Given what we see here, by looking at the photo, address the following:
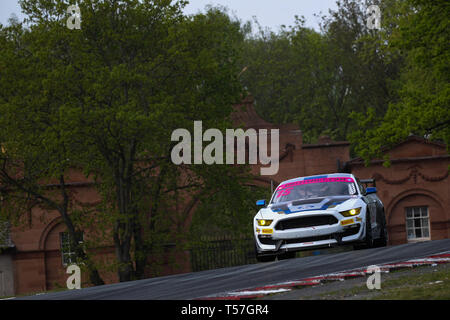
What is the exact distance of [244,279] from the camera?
36.9 ft

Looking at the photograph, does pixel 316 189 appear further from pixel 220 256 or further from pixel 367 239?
pixel 220 256

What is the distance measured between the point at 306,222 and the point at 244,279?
379 centimetres

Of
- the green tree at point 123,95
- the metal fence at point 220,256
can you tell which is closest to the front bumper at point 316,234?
the green tree at point 123,95

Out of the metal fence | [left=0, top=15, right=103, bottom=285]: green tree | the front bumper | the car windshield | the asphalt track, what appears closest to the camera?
the asphalt track

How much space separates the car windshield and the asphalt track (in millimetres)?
1988

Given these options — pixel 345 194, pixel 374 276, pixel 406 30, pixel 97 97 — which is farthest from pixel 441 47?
pixel 374 276

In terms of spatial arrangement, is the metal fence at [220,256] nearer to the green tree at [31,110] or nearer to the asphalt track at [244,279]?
the green tree at [31,110]

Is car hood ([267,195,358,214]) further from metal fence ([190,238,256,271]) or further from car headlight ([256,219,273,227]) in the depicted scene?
metal fence ([190,238,256,271])

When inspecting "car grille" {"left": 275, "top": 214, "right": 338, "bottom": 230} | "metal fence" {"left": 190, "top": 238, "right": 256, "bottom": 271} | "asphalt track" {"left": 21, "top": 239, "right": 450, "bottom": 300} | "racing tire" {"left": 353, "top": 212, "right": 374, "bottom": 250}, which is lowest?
"metal fence" {"left": 190, "top": 238, "right": 256, "bottom": 271}

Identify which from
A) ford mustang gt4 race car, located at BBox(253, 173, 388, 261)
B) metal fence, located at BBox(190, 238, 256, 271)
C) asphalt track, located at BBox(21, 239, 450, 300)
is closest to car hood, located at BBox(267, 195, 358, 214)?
Result: ford mustang gt4 race car, located at BBox(253, 173, 388, 261)

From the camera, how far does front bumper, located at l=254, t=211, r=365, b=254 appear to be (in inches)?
577

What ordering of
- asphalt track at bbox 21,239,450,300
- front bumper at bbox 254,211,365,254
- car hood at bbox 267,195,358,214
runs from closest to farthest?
asphalt track at bbox 21,239,450,300 < front bumper at bbox 254,211,365,254 < car hood at bbox 267,195,358,214

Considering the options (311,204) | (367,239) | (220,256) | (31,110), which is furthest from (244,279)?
(220,256)
